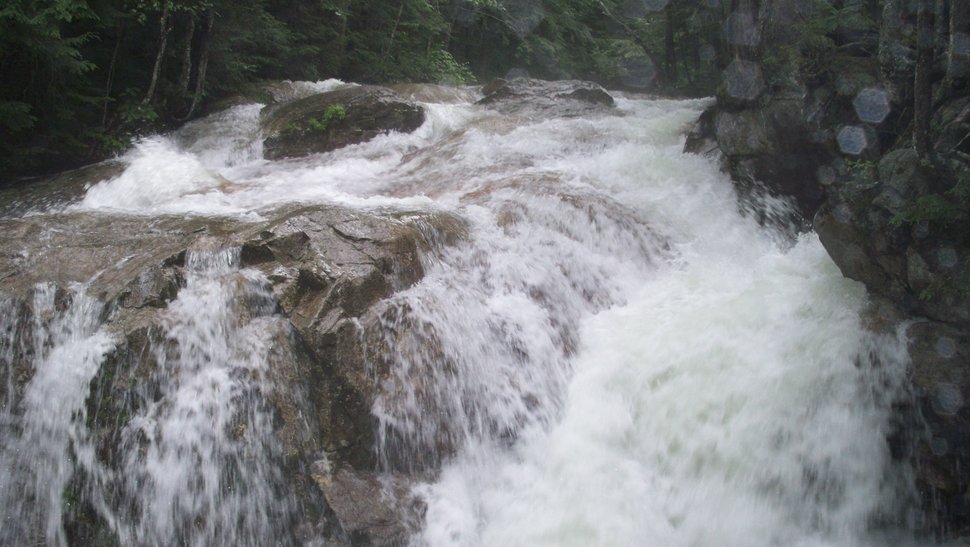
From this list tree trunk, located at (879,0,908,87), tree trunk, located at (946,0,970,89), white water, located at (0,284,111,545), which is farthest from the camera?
tree trunk, located at (879,0,908,87)

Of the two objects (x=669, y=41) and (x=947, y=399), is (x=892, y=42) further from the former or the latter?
(x=669, y=41)

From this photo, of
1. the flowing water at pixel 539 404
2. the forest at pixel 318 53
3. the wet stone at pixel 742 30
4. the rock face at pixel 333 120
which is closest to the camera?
the flowing water at pixel 539 404

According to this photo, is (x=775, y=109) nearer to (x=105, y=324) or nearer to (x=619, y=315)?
(x=619, y=315)

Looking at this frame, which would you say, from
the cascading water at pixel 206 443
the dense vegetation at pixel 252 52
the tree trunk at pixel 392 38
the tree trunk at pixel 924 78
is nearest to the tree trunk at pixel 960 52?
the tree trunk at pixel 924 78

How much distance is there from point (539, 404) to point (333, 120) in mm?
6673

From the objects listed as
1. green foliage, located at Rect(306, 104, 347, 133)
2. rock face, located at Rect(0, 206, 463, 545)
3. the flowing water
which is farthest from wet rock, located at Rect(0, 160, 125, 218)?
green foliage, located at Rect(306, 104, 347, 133)

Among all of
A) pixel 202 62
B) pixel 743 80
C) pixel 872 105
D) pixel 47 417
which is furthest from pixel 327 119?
pixel 872 105

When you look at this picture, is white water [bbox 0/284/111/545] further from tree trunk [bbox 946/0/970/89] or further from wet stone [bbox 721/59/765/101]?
wet stone [bbox 721/59/765/101]

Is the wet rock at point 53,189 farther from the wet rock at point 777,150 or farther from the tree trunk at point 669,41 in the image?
the tree trunk at point 669,41

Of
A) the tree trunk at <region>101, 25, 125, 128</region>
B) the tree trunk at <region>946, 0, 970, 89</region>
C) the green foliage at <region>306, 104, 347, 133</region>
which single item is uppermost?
the tree trunk at <region>101, 25, 125, 128</region>

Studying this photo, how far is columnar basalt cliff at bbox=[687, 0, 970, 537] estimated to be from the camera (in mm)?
4020

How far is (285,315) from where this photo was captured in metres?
4.62

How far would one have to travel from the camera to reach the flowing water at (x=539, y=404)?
400 centimetres

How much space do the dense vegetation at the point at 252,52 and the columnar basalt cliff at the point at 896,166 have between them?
4.66 m
